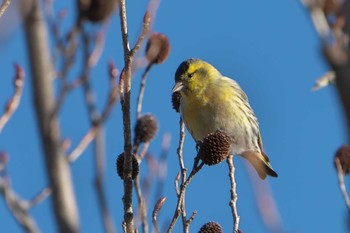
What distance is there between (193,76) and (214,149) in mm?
2815

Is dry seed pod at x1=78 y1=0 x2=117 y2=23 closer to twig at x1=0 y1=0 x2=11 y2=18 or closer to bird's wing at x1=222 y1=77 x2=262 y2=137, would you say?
twig at x1=0 y1=0 x2=11 y2=18

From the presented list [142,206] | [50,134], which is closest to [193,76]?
[142,206]

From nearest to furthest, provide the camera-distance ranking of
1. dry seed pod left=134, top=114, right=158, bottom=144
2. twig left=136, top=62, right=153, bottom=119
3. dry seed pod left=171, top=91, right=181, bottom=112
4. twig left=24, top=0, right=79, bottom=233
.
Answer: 1. twig left=24, top=0, right=79, bottom=233
2. twig left=136, top=62, right=153, bottom=119
3. dry seed pod left=134, top=114, right=158, bottom=144
4. dry seed pod left=171, top=91, right=181, bottom=112

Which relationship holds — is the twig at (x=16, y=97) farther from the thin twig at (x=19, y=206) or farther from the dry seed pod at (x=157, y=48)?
the dry seed pod at (x=157, y=48)

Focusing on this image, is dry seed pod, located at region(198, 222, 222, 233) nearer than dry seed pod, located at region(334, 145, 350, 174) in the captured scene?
Yes

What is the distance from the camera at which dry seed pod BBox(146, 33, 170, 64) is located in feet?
11.6

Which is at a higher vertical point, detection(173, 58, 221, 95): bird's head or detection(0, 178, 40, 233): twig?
detection(173, 58, 221, 95): bird's head

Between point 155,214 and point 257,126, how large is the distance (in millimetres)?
3767

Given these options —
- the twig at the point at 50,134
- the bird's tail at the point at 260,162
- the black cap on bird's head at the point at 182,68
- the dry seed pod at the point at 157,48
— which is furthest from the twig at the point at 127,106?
the bird's tail at the point at 260,162

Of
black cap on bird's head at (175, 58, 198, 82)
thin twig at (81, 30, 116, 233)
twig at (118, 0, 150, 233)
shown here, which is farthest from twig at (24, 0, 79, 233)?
black cap on bird's head at (175, 58, 198, 82)

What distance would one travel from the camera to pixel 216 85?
220 inches

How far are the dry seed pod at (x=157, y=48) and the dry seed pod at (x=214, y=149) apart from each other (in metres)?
0.87

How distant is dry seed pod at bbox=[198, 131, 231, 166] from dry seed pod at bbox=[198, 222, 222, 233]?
285 millimetres

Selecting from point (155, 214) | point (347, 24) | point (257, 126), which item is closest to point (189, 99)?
point (257, 126)
